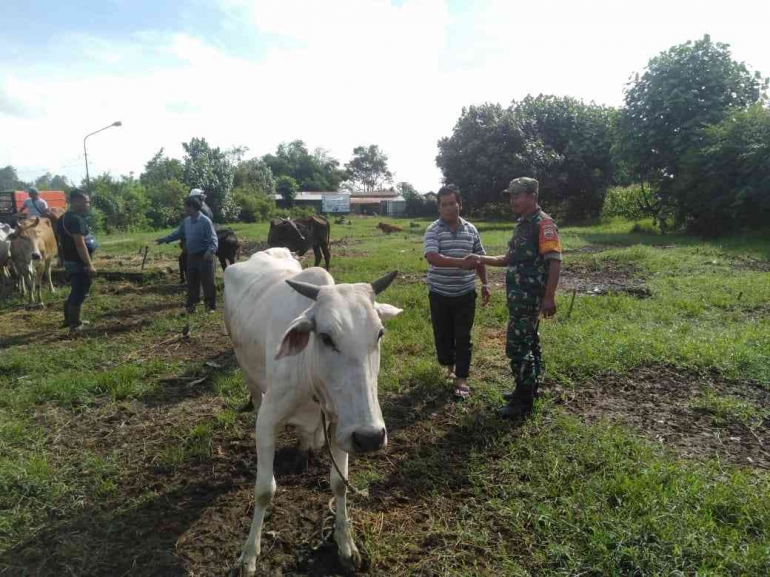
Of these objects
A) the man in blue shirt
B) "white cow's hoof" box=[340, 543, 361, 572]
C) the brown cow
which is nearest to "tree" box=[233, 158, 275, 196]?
the brown cow

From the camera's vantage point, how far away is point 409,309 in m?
7.82

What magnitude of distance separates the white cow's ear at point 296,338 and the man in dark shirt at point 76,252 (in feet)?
18.4

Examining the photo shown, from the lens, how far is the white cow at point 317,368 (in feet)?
7.57

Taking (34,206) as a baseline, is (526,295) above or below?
below

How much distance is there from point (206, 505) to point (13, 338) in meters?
5.61

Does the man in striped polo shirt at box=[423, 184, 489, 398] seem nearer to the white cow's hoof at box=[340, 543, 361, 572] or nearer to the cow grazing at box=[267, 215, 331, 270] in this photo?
the white cow's hoof at box=[340, 543, 361, 572]

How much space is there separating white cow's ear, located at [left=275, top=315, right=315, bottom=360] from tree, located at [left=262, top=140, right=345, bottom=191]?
68743 millimetres

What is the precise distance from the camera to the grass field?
2.79 meters

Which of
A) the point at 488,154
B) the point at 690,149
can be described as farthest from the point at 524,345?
the point at 488,154

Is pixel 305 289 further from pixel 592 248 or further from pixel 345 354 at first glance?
pixel 592 248

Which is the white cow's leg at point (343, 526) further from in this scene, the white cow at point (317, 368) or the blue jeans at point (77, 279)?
the blue jeans at point (77, 279)

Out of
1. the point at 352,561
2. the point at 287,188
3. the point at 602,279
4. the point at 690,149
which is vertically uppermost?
the point at 287,188

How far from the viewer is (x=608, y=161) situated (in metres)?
28.3

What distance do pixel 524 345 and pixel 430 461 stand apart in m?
1.34
